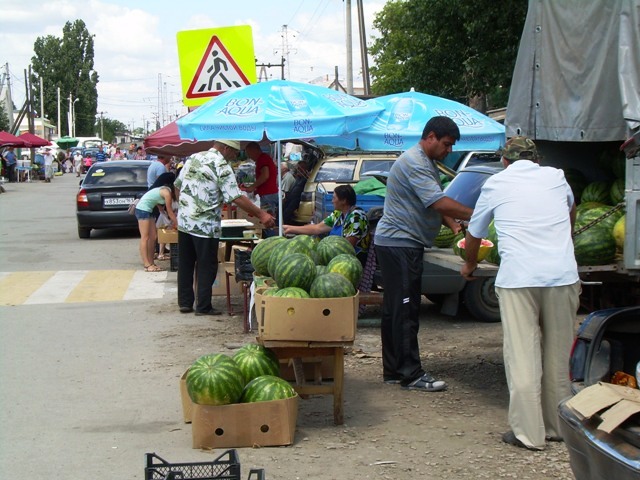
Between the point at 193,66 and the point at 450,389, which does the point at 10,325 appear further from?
the point at 450,389

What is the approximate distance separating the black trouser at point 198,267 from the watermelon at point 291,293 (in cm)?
395

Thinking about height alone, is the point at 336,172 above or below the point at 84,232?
above

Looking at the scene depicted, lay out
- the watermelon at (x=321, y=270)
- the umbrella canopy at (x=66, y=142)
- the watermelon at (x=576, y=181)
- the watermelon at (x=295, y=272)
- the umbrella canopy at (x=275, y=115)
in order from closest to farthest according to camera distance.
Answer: the watermelon at (x=295, y=272)
the watermelon at (x=321, y=270)
the watermelon at (x=576, y=181)
the umbrella canopy at (x=275, y=115)
the umbrella canopy at (x=66, y=142)

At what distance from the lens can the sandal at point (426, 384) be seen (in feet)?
23.3

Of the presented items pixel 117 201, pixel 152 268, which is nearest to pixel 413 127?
pixel 152 268

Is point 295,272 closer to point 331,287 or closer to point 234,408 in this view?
point 331,287

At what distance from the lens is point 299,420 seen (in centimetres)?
645

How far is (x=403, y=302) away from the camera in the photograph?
6.90 m

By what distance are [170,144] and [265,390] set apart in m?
11.6

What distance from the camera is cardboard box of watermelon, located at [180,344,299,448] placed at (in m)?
5.68

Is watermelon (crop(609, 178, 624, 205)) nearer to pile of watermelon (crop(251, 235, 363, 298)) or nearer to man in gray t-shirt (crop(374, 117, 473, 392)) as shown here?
man in gray t-shirt (crop(374, 117, 473, 392))

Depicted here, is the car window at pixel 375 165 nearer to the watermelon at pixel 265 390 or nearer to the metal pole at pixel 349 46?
the watermelon at pixel 265 390

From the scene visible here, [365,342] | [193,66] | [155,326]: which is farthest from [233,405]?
[193,66]

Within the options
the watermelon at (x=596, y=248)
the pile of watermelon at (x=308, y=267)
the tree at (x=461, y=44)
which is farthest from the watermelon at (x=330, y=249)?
the tree at (x=461, y=44)
